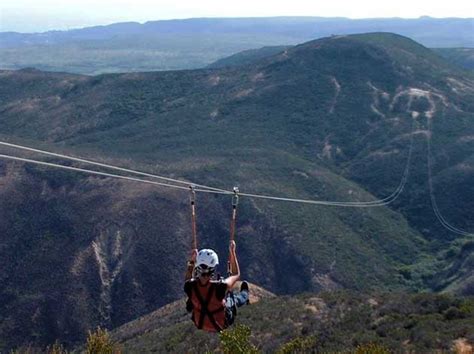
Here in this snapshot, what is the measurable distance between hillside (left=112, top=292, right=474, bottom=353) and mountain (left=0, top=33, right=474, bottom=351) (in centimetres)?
1874

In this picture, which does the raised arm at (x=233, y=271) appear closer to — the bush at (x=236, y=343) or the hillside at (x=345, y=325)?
the bush at (x=236, y=343)

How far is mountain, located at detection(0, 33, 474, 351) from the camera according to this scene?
59.2 metres

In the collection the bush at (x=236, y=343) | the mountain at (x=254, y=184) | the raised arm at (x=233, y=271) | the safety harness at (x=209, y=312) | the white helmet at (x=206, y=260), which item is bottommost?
the mountain at (x=254, y=184)

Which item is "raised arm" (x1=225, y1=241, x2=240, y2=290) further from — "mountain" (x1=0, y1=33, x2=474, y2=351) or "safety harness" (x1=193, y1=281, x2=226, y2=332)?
"mountain" (x1=0, y1=33, x2=474, y2=351)

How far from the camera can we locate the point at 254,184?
249 feet

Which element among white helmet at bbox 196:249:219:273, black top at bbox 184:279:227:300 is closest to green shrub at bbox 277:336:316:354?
black top at bbox 184:279:227:300

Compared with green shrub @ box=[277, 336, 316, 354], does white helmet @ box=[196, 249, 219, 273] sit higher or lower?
higher

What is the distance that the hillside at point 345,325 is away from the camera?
26.1 m

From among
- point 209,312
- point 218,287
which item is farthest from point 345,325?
point 218,287

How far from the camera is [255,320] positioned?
36.0 meters

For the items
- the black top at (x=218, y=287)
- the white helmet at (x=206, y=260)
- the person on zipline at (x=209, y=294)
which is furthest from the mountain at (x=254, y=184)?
the white helmet at (x=206, y=260)

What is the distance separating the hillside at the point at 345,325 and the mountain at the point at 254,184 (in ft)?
61.5

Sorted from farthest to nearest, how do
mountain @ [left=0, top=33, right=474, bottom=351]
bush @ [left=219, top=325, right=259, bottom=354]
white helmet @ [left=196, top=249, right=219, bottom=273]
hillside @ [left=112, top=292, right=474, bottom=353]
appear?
mountain @ [left=0, top=33, right=474, bottom=351], hillside @ [left=112, top=292, right=474, bottom=353], bush @ [left=219, top=325, right=259, bottom=354], white helmet @ [left=196, top=249, right=219, bottom=273]

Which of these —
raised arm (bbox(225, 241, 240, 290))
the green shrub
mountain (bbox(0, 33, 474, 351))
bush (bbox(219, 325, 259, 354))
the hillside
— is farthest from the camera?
mountain (bbox(0, 33, 474, 351))
